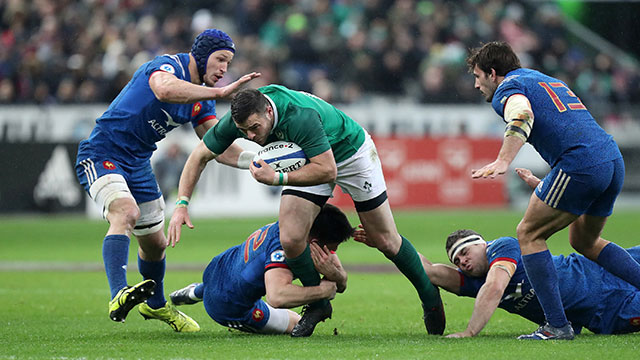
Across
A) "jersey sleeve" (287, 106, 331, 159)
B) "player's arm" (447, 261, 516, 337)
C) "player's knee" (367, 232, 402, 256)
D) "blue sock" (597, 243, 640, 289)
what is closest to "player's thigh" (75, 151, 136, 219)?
"jersey sleeve" (287, 106, 331, 159)

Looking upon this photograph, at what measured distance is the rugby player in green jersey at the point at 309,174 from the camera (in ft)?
22.2

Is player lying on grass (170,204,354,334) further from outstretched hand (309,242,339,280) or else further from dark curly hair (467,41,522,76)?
dark curly hair (467,41,522,76)

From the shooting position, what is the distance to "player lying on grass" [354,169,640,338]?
7016 millimetres

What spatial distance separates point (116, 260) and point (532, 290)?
10.7ft

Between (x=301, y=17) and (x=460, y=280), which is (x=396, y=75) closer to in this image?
(x=301, y=17)

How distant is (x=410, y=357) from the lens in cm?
593

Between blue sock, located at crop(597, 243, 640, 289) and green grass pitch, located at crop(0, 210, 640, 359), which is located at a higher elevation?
blue sock, located at crop(597, 243, 640, 289)

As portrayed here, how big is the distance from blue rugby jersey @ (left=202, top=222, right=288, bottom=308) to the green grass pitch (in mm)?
327

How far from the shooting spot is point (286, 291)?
7016 mm

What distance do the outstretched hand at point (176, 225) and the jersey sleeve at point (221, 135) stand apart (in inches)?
21.5

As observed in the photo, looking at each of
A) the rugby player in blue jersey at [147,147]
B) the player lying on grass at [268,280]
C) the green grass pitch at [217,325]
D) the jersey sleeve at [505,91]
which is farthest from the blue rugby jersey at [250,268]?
the jersey sleeve at [505,91]

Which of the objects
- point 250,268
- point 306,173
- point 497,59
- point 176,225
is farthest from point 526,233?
point 176,225

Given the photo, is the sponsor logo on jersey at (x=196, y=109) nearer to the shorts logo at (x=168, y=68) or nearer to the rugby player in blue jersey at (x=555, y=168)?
the shorts logo at (x=168, y=68)

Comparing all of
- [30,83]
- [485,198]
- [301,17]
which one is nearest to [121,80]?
[30,83]
